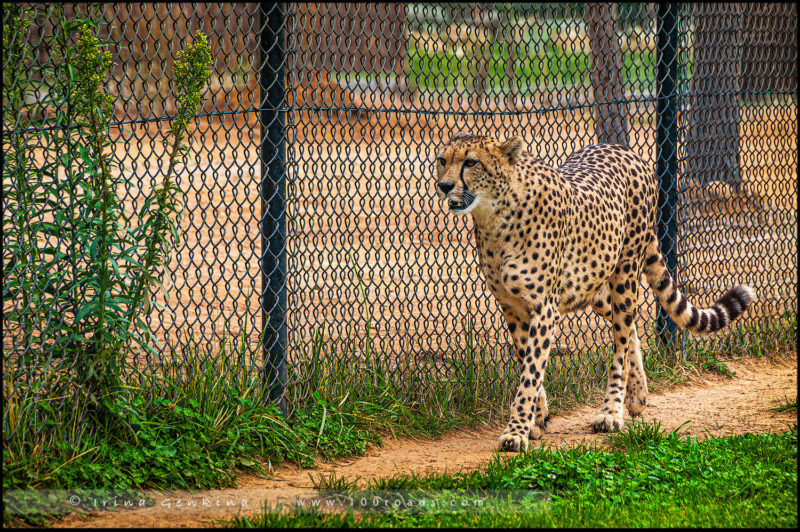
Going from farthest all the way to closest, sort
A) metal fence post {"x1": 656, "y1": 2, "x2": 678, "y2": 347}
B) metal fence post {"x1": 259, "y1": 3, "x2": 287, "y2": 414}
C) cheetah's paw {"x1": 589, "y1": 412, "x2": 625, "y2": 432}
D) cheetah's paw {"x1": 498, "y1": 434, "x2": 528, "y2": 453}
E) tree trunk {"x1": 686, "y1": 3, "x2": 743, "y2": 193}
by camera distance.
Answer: tree trunk {"x1": 686, "y1": 3, "x2": 743, "y2": 193}, metal fence post {"x1": 656, "y1": 2, "x2": 678, "y2": 347}, cheetah's paw {"x1": 589, "y1": 412, "x2": 625, "y2": 432}, cheetah's paw {"x1": 498, "y1": 434, "x2": 528, "y2": 453}, metal fence post {"x1": 259, "y1": 3, "x2": 287, "y2": 414}

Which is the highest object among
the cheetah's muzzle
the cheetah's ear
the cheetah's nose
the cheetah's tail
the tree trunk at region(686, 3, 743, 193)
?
the tree trunk at region(686, 3, 743, 193)

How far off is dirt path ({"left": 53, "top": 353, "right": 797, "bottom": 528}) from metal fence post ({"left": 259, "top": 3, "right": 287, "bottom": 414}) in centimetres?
57

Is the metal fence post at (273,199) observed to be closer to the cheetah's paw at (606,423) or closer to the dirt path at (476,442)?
the dirt path at (476,442)

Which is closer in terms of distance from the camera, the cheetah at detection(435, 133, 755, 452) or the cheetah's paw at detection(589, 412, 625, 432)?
the cheetah at detection(435, 133, 755, 452)

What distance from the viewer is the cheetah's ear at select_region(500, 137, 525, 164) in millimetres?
4418

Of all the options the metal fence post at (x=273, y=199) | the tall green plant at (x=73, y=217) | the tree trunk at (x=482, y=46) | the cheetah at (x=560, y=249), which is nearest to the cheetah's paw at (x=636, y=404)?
the cheetah at (x=560, y=249)

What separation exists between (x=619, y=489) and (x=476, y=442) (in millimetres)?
1098

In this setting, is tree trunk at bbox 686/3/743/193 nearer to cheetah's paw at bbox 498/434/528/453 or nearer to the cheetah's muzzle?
the cheetah's muzzle

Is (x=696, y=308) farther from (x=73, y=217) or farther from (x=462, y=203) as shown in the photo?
(x=73, y=217)

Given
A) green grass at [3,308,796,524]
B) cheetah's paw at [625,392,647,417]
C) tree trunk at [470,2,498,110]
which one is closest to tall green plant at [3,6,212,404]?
green grass at [3,308,796,524]

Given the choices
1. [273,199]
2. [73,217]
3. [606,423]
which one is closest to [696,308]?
[606,423]

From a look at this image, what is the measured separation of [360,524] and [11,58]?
2349 millimetres

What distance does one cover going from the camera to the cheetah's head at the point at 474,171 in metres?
4.38

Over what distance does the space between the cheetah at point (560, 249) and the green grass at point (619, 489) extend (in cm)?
51
